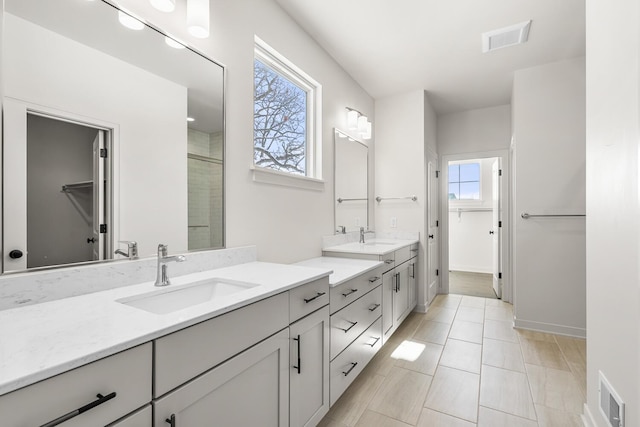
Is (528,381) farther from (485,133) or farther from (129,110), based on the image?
(485,133)

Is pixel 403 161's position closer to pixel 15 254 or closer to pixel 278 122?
pixel 278 122

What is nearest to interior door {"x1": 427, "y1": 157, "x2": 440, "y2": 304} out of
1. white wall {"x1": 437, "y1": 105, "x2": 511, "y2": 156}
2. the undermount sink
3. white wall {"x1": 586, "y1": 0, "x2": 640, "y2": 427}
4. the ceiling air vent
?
white wall {"x1": 437, "y1": 105, "x2": 511, "y2": 156}

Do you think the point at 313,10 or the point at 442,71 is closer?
the point at 313,10

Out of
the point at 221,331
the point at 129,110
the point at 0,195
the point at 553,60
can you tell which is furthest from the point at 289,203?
the point at 553,60

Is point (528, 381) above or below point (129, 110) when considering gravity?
below

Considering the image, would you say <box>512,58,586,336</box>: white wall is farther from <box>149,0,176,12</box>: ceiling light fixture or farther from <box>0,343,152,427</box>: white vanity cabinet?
<box>0,343,152,427</box>: white vanity cabinet

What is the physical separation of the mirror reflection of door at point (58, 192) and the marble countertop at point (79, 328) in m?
0.17

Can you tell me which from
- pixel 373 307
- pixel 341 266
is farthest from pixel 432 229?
pixel 341 266

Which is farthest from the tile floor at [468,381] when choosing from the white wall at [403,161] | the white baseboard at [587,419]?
the white wall at [403,161]

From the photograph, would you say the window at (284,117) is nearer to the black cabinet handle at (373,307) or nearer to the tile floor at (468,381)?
the black cabinet handle at (373,307)

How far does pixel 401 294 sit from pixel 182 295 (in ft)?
7.04

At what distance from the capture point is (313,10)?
2158mm

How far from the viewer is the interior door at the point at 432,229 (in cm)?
368

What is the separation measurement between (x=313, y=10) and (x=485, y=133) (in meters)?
3.00
